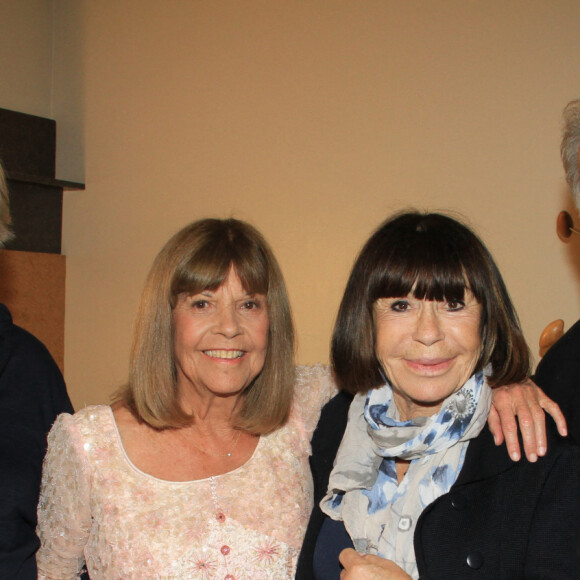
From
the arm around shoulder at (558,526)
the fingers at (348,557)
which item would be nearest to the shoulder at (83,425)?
the fingers at (348,557)

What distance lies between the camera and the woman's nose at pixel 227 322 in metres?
1.75

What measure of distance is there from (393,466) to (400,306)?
39 cm

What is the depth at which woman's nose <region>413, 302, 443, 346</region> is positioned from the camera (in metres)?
1.48

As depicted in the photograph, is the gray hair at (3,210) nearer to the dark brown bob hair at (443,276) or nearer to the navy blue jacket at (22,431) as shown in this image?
the navy blue jacket at (22,431)

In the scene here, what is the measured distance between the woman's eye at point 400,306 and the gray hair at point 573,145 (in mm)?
687

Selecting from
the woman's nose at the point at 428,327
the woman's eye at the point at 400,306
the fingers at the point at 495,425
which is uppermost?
the woman's eye at the point at 400,306

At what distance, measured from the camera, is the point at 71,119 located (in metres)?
4.29

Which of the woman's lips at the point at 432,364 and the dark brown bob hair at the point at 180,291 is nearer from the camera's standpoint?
the woman's lips at the point at 432,364

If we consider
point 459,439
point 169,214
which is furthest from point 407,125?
point 459,439

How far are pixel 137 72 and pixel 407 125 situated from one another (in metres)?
1.81

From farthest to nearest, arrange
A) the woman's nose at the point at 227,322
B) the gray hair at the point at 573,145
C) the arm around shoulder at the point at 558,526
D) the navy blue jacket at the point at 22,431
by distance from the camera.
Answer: the gray hair at the point at 573,145, the woman's nose at the point at 227,322, the navy blue jacket at the point at 22,431, the arm around shoulder at the point at 558,526

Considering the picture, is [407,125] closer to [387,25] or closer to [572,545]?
[387,25]

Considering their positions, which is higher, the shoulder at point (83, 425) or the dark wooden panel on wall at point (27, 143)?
the dark wooden panel on wall at point (27, 143)

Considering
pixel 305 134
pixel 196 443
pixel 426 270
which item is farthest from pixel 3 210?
pixel 305 134
